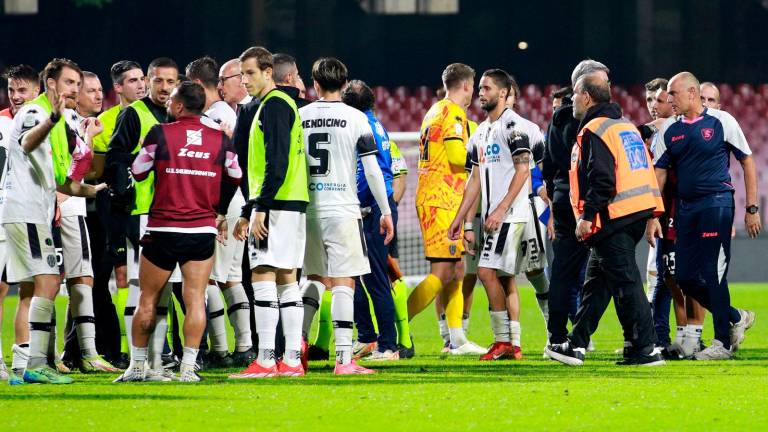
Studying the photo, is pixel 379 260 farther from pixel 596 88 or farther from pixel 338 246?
pixel 596 88

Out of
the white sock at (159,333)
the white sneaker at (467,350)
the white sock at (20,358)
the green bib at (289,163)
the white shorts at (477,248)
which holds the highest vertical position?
the green bib at (289,163)

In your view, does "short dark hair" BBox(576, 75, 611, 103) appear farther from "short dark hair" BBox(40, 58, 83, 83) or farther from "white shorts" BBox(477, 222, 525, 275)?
"short dark hair" BBox(40, 58, 83, 83)

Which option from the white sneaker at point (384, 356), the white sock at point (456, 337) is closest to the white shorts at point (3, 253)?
the white sneaker at point (384, 356)

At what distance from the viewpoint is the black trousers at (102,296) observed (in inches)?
398

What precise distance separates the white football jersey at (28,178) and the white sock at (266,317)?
4.52 feet

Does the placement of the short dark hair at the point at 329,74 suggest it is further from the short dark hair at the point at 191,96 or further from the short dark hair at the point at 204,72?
the short dark hair at the point at 204,72

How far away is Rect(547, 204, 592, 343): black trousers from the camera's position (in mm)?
9773

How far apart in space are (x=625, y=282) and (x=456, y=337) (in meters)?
2.24

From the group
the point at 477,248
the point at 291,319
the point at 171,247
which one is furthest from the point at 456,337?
the point at 171,247

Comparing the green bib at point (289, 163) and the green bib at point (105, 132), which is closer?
the green bib at point (289, 163)

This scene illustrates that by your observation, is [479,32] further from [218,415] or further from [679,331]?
[218,415]

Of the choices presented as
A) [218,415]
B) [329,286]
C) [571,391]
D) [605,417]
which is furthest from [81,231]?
[605,417]

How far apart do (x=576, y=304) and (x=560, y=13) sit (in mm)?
15267

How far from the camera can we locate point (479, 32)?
25.4 m
